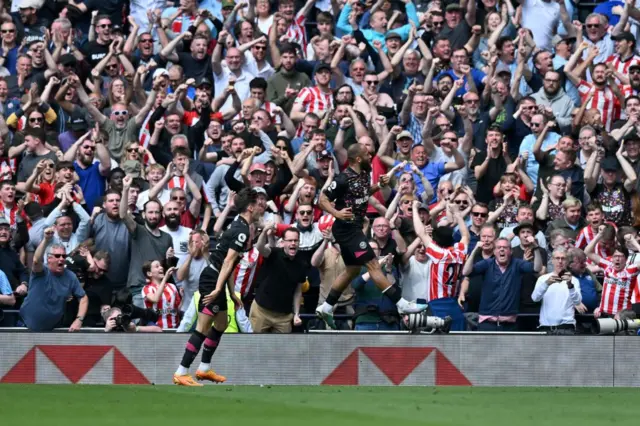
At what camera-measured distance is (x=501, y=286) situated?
17562 mm

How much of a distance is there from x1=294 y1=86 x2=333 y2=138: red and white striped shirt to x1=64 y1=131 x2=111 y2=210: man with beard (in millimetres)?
3031

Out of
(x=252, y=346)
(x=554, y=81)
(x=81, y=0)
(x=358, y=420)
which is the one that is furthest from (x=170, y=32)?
(x=358, y=420)

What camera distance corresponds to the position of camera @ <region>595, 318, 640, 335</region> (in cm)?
1669

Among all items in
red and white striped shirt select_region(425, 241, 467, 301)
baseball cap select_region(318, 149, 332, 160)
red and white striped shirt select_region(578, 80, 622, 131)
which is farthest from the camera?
red and white striped shirt select_region(578, 80, 622, 131)

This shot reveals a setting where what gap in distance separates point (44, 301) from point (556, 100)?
8256 mm

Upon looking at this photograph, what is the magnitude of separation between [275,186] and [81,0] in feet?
21.9

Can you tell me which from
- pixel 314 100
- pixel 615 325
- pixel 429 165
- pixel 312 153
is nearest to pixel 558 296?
pixel 615 325

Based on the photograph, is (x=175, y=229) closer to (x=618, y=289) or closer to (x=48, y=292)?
(x=48, y=292)

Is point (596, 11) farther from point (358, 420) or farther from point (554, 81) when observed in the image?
point (358, 420)

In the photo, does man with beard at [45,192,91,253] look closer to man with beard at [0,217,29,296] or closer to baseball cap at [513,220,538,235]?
man with beard at [0,217,29,296]

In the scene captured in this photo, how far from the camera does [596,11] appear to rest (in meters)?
23.9

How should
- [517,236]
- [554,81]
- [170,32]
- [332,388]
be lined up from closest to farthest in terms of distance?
[332,388] < [517,236] < [554,81] < [170,32]

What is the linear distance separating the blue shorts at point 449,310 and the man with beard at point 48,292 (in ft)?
14.1

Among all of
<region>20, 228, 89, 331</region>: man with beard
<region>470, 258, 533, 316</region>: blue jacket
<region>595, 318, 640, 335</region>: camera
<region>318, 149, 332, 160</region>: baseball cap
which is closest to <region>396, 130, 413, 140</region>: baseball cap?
<region>318, 149, 332, 160</region>: baseball cap
